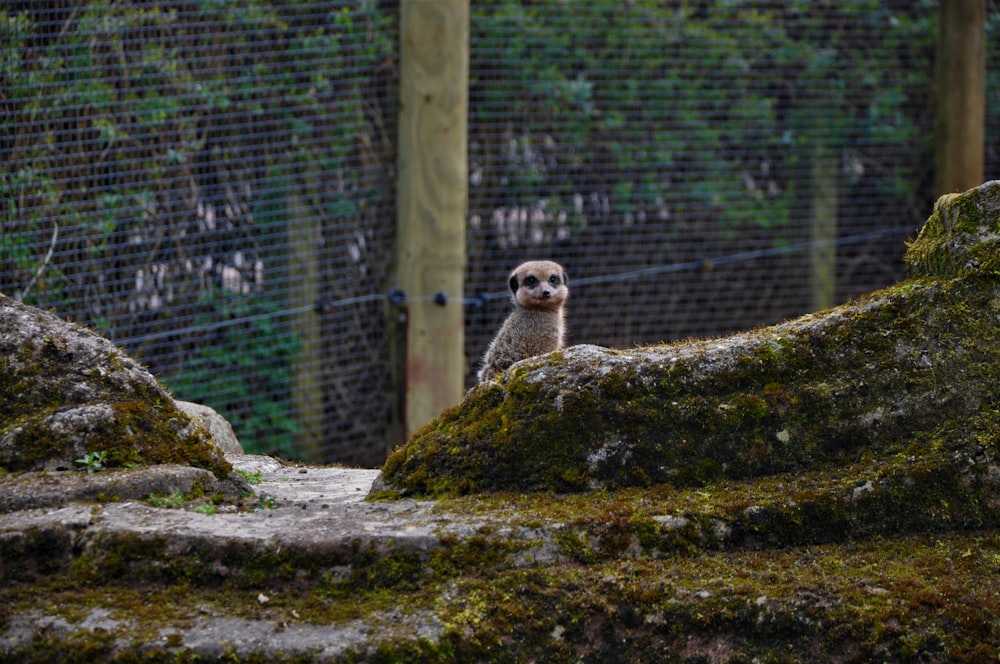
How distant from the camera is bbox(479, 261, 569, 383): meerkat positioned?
21.4 ft

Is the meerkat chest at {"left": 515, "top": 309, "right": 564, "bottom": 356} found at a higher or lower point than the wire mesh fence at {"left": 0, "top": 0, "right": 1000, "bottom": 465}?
lower

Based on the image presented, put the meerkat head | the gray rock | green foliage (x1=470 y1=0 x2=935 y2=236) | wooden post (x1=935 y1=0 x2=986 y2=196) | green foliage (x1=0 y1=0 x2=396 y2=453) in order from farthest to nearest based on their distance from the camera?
wooden post (x1=935 y1=0 x2=986 y2=196) → green foliage (x1=470 y1=0 x2=935 y2=236) → the meerkat head → green foliage (x1=0 y1=0 x2=396 y2=453) → the gray rock

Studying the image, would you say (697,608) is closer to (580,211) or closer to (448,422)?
(448,422)

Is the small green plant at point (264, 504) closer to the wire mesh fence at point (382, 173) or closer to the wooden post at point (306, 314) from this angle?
the wire mesh fence at point (382, 173)

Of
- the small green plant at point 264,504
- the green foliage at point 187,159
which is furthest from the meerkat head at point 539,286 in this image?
the small green plant at point 264,504

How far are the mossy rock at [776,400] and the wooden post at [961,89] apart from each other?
5.63m

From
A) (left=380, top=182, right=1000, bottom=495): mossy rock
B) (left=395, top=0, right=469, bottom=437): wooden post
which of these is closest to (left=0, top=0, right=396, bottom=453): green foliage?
(left=395, top=0, right=469, bottom=437): wooden post

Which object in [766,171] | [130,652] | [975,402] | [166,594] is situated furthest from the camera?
[766,171]

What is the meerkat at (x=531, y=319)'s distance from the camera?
21.4 ft

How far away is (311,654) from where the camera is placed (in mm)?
2791

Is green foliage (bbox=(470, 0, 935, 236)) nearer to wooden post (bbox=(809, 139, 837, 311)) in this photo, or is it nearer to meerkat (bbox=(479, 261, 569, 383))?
wooden post (bbox=(809, 139, 837, 311))

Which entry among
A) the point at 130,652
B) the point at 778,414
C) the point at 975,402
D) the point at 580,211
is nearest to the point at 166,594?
the point at 130,652

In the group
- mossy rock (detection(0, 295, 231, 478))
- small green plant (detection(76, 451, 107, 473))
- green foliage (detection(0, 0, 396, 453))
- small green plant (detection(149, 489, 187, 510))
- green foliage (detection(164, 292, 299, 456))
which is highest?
green foliage (detection(0, 0, 396, 453))

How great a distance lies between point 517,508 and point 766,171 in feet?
20.3
